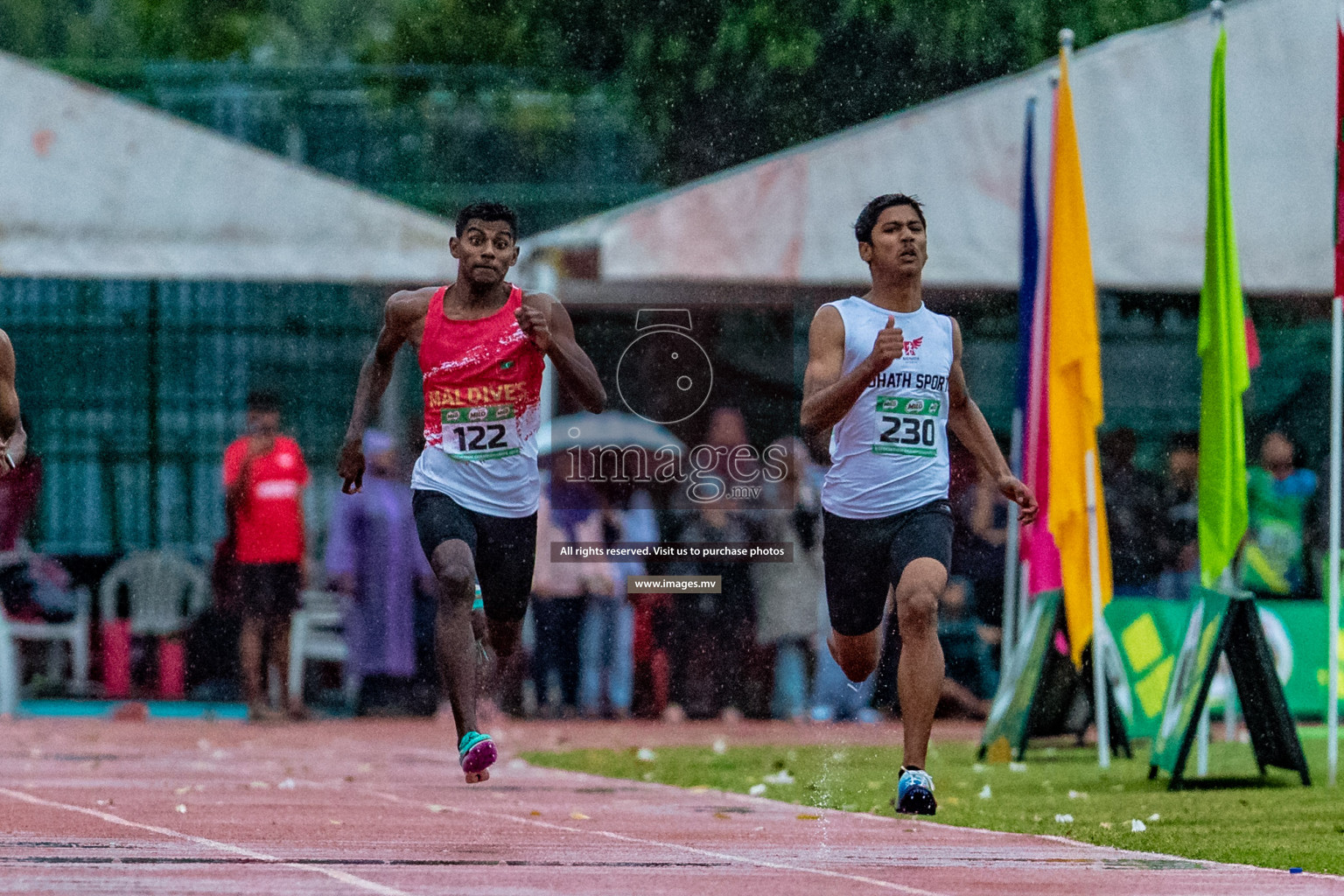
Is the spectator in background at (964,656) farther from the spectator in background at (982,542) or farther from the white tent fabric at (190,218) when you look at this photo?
the white tent fabric at (190,218)

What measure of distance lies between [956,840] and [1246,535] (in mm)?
6546

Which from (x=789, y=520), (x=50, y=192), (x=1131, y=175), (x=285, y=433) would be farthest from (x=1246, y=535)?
(x=50, y=192)

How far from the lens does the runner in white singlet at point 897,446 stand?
693 cm

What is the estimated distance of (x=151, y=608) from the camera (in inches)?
552

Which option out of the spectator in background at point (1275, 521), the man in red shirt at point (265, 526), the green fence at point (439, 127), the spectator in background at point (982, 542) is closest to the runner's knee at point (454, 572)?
the spectator in background at point (982, 542)

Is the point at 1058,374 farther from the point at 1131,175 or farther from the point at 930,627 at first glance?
the point at 930,627

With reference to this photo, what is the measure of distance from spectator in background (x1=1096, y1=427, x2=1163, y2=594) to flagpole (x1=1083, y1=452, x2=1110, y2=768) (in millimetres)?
2083

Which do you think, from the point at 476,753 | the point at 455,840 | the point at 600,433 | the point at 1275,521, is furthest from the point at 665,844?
the point at 1275,521

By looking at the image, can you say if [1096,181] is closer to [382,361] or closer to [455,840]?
[382,361]

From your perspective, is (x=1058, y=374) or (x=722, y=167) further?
(x=722, y=167)

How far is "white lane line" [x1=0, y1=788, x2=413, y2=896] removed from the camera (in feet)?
19.2

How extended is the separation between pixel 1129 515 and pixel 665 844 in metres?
6.50

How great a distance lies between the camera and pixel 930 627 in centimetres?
691

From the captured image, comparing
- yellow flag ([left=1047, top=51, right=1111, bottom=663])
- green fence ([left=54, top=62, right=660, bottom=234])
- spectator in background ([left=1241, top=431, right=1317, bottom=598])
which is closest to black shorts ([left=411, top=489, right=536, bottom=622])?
yellow flag ([left=1047, top=51, right=1111, bottom=663])
